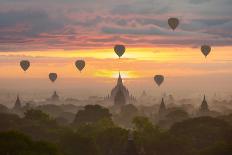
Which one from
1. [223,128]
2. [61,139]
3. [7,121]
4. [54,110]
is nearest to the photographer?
[61,139]

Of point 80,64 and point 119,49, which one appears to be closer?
point 119,49

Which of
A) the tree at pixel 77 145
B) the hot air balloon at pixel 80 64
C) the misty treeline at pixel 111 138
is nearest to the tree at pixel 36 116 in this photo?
the misty treeline at pixel 111 138

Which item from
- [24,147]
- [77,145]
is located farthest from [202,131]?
[24,147]

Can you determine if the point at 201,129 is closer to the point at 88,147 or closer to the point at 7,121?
the point at 88,147

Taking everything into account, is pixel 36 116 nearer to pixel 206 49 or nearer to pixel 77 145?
pixel 77 145

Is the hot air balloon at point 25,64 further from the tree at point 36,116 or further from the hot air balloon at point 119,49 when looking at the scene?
the tree at point 36,116

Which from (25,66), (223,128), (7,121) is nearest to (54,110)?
(25,66)

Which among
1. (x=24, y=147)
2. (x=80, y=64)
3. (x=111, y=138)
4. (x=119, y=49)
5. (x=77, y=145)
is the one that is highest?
(x=119, y=49)

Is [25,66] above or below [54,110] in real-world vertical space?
above

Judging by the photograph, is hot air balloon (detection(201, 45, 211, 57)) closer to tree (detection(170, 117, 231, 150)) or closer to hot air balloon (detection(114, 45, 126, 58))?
hot air balloon (detection(114, 45, 126, 58))
